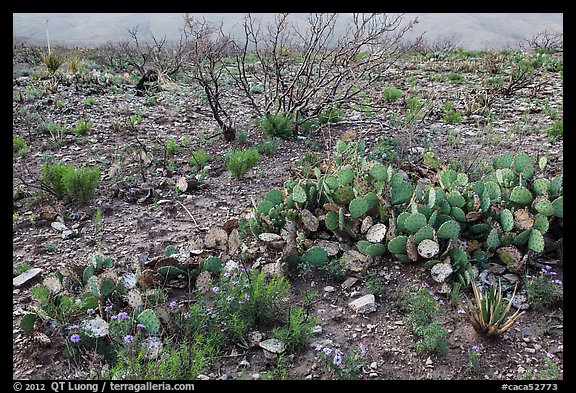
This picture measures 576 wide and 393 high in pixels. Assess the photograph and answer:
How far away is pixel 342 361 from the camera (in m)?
3.20

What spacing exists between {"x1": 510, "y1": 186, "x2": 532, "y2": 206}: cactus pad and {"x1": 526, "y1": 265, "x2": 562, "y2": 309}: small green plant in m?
0.80

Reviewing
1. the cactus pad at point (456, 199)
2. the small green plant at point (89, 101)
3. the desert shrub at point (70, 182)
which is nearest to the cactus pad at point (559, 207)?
the cactus pad at point (456, 199)

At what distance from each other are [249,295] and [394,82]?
372 inches

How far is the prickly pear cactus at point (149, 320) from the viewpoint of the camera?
329 cm

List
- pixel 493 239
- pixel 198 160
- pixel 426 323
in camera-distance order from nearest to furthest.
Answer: pixel 426 323
pixel 493 239
pixel 198 160

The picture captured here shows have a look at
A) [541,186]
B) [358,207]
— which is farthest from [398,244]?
[541,186]

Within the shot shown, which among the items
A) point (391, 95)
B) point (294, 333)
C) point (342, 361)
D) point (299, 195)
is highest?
point (391, 95)

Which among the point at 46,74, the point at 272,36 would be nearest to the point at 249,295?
the point at 272,36

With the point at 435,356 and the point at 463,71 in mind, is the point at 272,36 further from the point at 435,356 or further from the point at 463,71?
the point at 463,71

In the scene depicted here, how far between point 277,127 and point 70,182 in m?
3.08

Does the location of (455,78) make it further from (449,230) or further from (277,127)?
(449,230)

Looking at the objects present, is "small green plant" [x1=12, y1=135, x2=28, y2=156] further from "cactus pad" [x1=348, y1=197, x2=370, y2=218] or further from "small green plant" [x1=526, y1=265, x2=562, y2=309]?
"small green plant" [x1=526, y1=265, x2=562, y2=309]

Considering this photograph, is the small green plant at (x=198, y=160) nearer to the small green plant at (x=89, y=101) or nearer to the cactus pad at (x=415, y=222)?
the cactus pad at (x=415, y=222)

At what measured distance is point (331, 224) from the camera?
439cm
